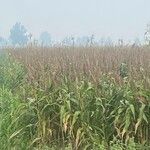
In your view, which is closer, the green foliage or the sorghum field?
the sorghum field

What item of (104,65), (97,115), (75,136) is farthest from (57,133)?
(104,65)

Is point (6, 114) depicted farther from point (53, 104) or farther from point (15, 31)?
point (15, 31)

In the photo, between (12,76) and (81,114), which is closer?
(81,114)

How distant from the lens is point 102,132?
181 inches

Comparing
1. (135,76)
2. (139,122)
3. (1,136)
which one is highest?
(135,76)

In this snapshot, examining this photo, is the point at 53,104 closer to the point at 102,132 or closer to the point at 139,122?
the point at 102,132

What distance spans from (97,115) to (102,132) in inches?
8.2

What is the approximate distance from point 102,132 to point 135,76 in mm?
880

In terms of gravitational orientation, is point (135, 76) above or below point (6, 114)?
above

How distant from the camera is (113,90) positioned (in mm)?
4852

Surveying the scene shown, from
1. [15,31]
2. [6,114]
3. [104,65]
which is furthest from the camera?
[15,31]

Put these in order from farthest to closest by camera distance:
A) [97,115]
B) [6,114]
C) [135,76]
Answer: [6,114]
[135,76]
[97,115]

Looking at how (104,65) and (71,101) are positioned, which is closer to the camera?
(71,101)

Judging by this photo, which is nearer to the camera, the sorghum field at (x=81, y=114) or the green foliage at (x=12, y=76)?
the sorghum field at (x=81, y=114)
